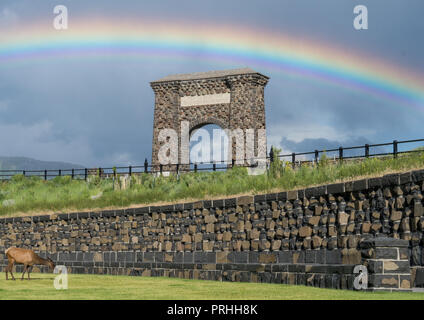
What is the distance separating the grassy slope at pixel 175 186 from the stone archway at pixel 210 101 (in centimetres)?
727

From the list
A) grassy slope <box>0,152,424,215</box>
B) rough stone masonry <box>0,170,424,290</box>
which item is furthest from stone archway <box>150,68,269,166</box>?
rough stone masonry <box>0,170,424,290</box>

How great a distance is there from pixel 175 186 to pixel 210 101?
52.2ft

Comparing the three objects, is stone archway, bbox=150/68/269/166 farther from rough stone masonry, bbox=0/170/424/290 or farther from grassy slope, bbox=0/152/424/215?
rough stone masonry, bbox=0/170/424/290

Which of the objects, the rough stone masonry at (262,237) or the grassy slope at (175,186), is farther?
the grassy slope at (175,186)

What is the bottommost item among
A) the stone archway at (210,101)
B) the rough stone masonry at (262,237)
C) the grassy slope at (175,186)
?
the rough stone masonry at (262,237)

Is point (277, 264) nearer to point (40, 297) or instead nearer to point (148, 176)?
point (40, 297)

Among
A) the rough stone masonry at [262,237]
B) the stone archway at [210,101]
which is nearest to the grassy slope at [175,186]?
the rough stone masonry at [262,237]

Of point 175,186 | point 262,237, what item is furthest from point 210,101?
point 262,237

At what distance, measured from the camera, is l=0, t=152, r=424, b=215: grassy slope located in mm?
18191

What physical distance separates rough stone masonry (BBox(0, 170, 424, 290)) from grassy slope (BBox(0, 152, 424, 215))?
4.27 feet

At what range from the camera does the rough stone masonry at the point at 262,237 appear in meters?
13.1

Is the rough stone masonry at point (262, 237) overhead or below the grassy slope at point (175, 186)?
below

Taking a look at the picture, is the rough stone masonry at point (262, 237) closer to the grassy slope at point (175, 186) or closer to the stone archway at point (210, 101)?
the grassy slope at point (175, 186)

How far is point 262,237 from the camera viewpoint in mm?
18828
